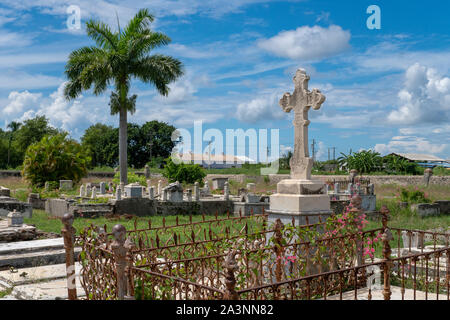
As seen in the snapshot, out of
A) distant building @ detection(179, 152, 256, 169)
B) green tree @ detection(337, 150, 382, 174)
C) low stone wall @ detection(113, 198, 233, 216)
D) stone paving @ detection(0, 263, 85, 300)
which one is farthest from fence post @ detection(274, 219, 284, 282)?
distant building @ detection(179, 152, 256, 169)

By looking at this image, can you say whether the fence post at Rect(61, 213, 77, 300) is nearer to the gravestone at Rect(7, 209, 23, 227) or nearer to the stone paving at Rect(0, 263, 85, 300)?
the stone paving at Rect(0, 263, 85, 300)

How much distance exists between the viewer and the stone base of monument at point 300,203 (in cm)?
677

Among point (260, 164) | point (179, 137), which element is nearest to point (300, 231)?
point (260, 164)

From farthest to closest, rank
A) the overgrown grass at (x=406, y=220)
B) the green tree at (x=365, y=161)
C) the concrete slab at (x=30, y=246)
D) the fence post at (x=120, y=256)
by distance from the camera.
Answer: the green tree at (x=365, y=161)
the overgrown grass at (x=406, y=220)
the concrete slab at (x=30, y=246)
the fence post at (x=120, y=256)

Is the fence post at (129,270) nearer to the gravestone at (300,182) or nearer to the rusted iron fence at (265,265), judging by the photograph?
the rusted iron fence at (265,265)

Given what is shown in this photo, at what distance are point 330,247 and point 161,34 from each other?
18.4 metres

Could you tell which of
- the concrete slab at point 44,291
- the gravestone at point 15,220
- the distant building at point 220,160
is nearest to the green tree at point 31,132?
the distant building at point 220,160

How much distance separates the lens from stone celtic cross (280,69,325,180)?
23.6 feet

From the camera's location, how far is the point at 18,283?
6707mm

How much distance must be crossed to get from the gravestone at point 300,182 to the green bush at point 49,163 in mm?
19761

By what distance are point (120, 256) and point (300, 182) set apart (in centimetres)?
367

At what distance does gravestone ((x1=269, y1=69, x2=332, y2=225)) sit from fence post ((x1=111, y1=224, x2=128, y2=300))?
3337mm

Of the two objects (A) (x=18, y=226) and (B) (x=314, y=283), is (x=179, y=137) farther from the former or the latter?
(B) (x=314, y=283)
